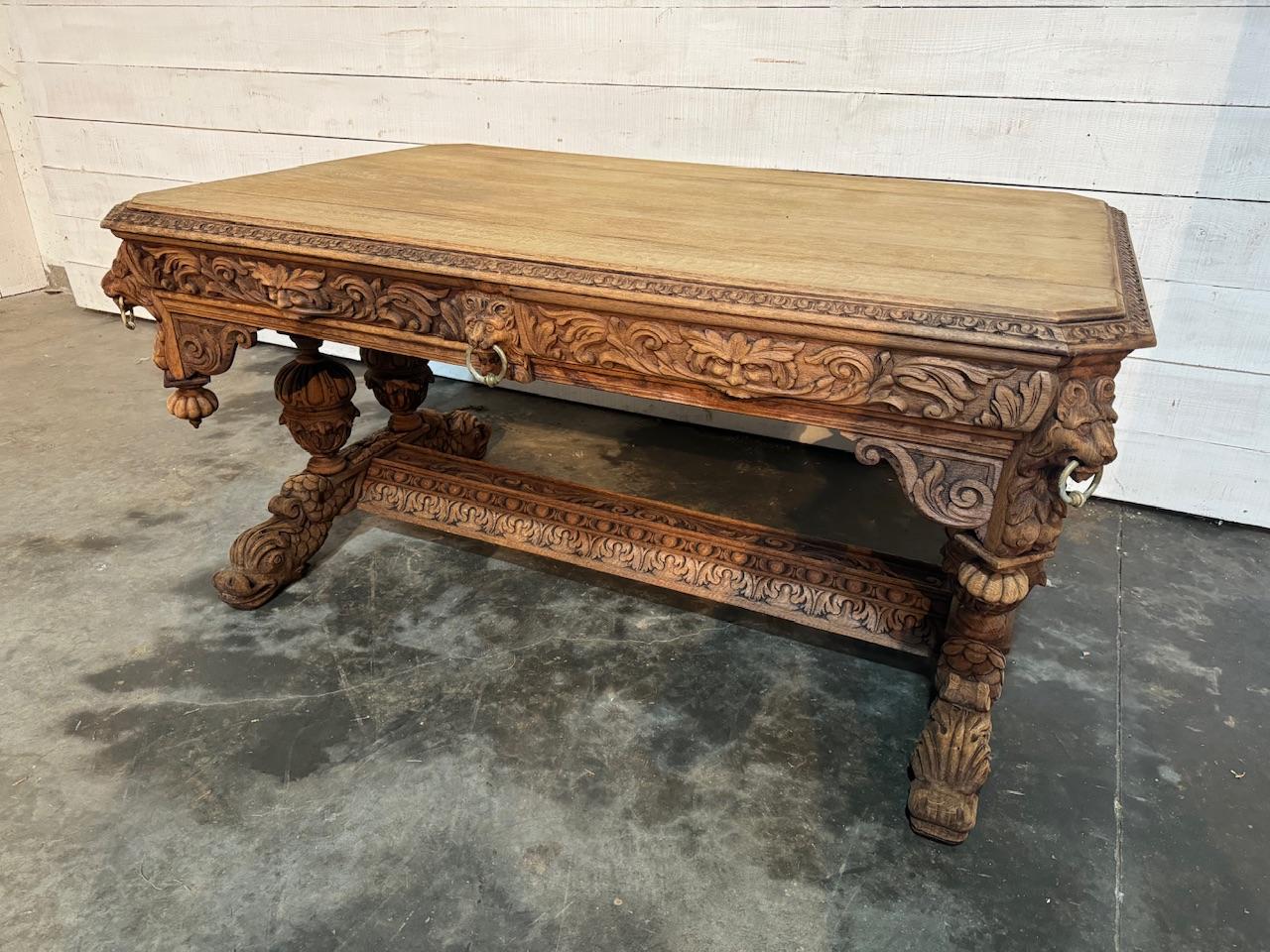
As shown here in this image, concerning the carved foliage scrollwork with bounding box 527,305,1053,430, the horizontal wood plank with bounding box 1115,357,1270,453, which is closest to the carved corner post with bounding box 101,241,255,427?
the carved foliage scrollwork with bounding box 527,305,1053,430

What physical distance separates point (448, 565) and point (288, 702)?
22.5 inches

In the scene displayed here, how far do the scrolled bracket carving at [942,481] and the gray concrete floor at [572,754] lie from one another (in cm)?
62

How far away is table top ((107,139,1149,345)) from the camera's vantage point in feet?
4.18

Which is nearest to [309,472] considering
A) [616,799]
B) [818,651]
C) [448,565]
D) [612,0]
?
[448,565]

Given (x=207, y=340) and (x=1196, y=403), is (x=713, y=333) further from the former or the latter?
(x=1196, y=403)

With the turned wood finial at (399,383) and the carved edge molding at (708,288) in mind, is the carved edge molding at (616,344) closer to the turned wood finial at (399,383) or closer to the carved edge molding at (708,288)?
the carved edge molding at (708,288)

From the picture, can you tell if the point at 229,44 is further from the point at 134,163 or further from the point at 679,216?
the point at 679,216

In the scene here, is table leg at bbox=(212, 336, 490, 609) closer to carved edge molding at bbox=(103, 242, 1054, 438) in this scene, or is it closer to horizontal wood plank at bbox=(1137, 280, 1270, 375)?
carved edge molding at bbox=(103, 242, 1054, 438)

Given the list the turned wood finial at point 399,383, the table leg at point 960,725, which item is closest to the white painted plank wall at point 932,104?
the turned wood finial at point 399,383

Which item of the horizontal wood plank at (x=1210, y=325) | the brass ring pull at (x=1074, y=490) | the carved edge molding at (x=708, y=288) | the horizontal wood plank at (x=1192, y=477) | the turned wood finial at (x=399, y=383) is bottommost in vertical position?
the horizontal wood plank at (x=1192, y=477)

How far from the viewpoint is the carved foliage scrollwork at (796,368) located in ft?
3.93

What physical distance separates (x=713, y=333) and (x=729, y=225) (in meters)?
0.36

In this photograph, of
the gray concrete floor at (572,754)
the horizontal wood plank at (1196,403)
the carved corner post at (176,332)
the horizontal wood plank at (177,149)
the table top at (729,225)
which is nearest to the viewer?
the table top at (729,225)

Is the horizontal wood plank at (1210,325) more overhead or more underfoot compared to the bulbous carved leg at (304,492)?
more overhead
